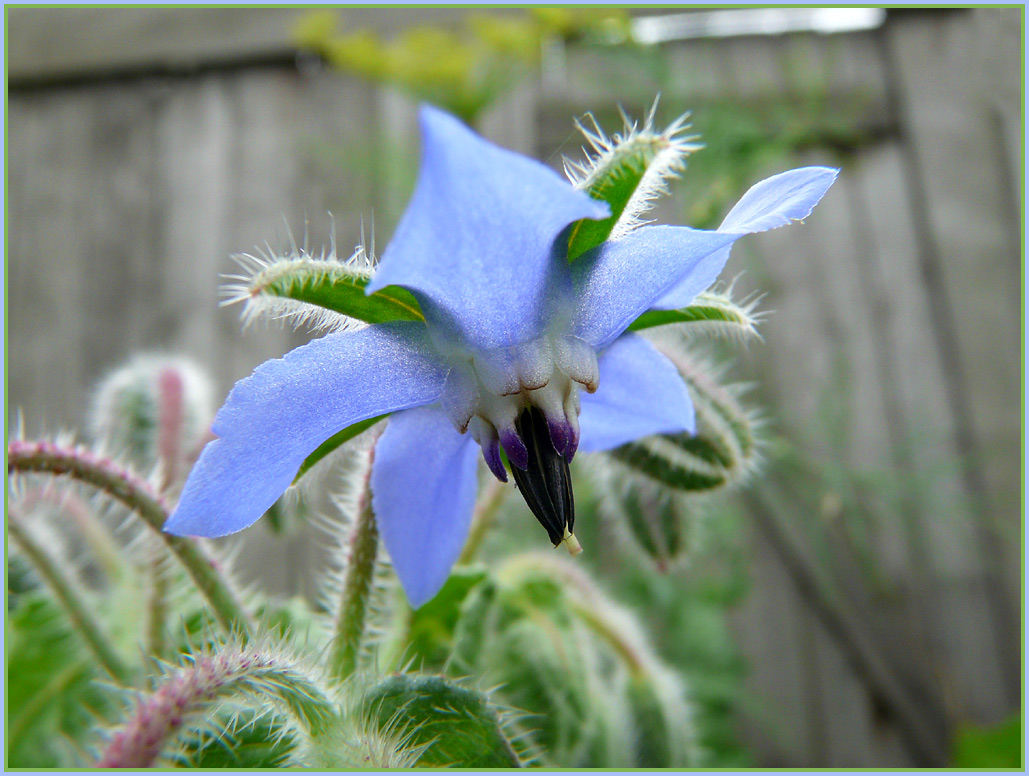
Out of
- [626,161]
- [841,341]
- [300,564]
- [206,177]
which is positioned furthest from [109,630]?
[841,341]

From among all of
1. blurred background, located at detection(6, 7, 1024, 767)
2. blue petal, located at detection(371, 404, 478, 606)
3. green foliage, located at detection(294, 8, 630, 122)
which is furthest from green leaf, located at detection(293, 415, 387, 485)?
green foliage, located at detection(294, 8, 630, 122)

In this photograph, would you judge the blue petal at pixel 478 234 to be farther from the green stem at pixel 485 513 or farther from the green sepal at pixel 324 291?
the green stem at pixel 485 513

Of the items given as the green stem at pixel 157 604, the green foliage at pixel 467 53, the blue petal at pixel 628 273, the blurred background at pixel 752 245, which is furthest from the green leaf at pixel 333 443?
the green foliage at pixel 467 53

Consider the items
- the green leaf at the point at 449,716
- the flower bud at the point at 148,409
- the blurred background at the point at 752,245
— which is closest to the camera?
the green leaf at the point at 449,716

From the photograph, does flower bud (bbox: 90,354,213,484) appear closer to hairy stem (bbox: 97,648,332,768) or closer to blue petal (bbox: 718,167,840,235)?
hairy stem (bbox: 97,648,332,768)

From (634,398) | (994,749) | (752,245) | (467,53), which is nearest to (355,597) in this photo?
(634,398)

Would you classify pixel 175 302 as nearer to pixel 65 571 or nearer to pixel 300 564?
pixel 300 564
